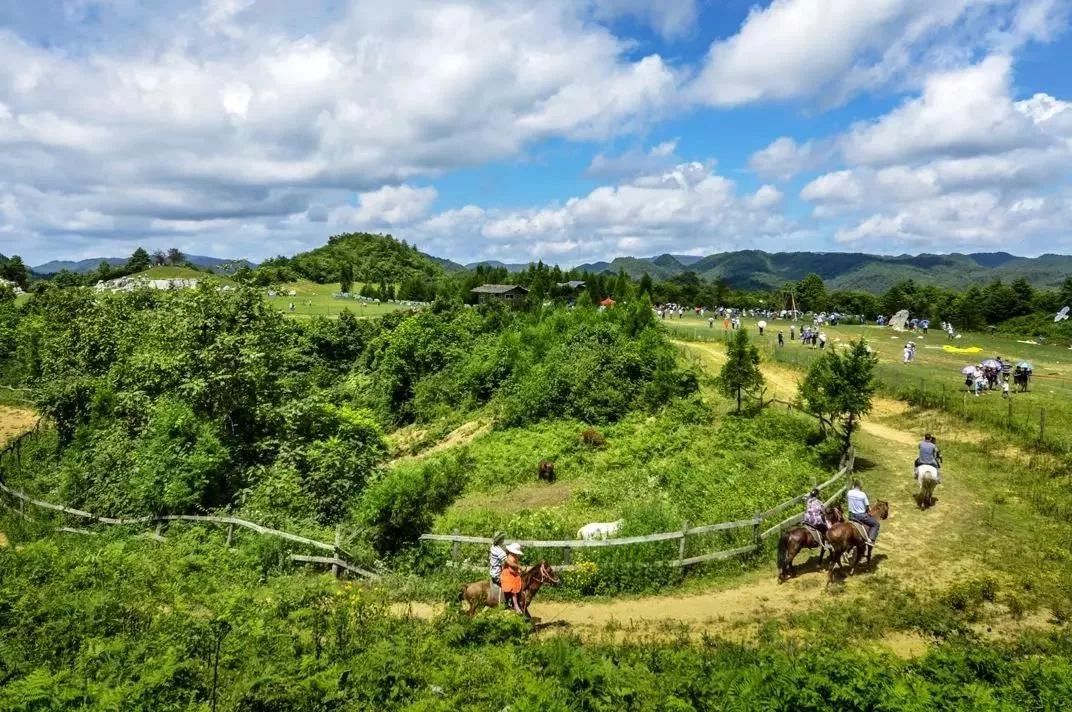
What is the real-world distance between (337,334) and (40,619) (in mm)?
43799

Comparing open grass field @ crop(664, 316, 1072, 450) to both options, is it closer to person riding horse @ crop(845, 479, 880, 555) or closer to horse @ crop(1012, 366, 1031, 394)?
horse @ crop(1012, 366, 1031, 394)

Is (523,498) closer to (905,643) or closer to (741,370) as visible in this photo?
(741,370)

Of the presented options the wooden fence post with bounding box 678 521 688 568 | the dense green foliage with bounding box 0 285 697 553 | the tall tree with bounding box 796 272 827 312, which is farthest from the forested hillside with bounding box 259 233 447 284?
the wooden fence post with bounding box 678 521 688 568

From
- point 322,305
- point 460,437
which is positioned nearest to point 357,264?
point 322,305

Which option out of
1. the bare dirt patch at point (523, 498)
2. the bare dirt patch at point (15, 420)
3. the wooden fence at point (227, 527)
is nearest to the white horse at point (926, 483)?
the bare dirt patch at point (523, 498)

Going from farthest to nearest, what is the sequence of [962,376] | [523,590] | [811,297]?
[811,297], [962,376], [523,590]

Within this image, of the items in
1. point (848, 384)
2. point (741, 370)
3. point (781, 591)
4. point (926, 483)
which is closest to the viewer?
point (781, 591)

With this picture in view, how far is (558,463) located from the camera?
25.7 metres

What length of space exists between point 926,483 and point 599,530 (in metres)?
9.20

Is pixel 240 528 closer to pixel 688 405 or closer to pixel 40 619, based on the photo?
pixel 40 619

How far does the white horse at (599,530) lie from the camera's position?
1571 cm

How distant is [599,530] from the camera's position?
1606cm

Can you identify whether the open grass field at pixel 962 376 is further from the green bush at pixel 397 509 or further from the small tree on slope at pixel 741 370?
the green bush at pixel 397 509

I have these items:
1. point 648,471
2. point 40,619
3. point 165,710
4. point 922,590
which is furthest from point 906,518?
point 40,619
